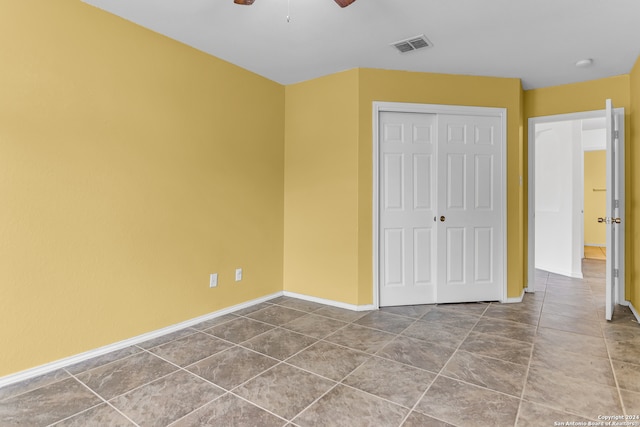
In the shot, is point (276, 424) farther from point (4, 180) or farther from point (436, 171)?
point (436, 171)

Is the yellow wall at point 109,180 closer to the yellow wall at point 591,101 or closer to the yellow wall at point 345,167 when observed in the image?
the yellow wall at point 345,167

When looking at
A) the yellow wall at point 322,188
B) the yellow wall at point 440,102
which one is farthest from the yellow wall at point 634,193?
the yellow wall at point 322,188

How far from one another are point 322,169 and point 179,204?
1.56 metres

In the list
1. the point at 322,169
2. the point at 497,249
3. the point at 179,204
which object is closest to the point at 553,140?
the point at 497,249

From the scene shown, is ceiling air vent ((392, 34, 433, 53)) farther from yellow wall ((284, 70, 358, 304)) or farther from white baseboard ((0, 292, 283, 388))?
white baseboard ((0, 292, 283, 388))

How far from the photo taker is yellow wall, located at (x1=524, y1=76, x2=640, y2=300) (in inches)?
141

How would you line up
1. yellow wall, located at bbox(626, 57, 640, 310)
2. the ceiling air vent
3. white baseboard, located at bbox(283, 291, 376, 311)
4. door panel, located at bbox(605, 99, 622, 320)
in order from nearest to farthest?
1. the ceiling air vent
2. door panel, located at bbox(605, 99, 622, 320)
3. yellow wall, located at bbox(626, 57, 640, 310)
4. white baseboard, located at bbox(283, 291, 376, 311)

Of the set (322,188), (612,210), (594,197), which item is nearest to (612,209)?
(612,210)

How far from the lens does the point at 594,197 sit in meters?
8.05

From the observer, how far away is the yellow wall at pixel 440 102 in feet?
11.4

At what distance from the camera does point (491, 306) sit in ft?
11.7

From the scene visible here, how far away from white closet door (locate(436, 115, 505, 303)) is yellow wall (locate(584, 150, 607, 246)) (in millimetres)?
6339

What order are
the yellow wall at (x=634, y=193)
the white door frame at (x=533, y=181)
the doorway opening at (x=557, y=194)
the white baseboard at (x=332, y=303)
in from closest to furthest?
the yellow wall at (x=634, y=193) < the white baseboard at (x=332, y=303) < the white door frame at (x=533, y=181) < the doorway opening at (x=557, y=194)

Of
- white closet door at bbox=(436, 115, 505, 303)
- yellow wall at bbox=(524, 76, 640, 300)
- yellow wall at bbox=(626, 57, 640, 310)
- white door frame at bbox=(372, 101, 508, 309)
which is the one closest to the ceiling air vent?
white door frame at bbox=(372, 101, 508, 309)
